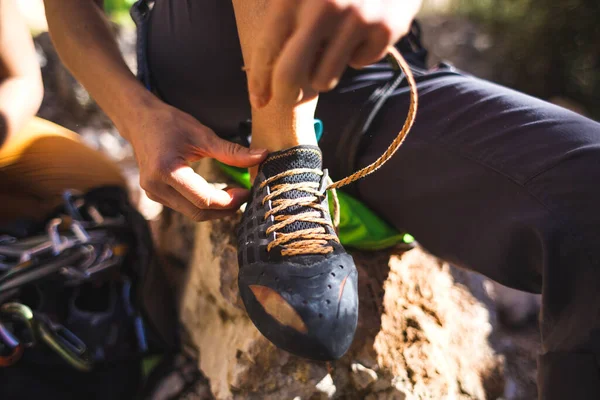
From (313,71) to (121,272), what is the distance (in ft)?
2.29

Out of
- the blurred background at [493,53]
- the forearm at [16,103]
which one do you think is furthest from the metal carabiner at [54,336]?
the blurred background at [493,53]

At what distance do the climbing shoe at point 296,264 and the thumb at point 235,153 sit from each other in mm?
15

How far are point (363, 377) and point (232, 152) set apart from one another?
0.46m

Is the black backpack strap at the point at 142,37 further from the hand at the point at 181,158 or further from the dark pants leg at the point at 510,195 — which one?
the dark pants leg at the point at 510,195

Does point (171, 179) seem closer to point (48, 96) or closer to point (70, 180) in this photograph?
point (70, 180)

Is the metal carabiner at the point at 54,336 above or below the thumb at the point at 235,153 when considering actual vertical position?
below

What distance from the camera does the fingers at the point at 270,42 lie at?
1.34 feet

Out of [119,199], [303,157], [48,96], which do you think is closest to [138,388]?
[119,199]

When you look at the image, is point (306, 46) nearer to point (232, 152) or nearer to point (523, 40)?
point (232, 152)

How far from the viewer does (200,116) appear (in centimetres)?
83

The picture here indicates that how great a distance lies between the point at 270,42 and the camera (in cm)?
42

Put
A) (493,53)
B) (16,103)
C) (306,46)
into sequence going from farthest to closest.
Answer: (493,53) < (16,103) < (306,46)

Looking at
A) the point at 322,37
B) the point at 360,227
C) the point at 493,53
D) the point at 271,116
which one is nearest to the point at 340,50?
the point at 322,37

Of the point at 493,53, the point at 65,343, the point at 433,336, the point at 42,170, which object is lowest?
the point at 493,53
